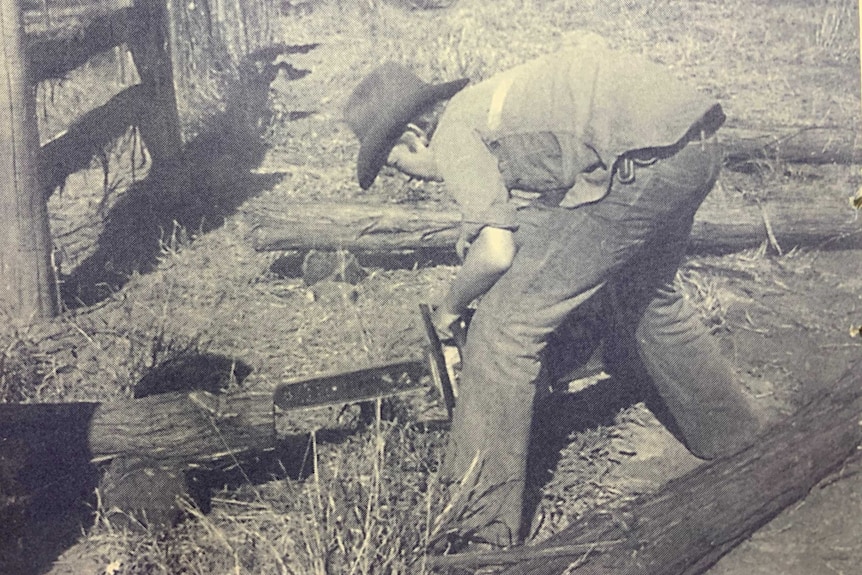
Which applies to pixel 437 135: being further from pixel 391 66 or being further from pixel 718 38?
pixel 718 38

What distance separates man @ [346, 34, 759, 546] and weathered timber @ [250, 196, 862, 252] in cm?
22

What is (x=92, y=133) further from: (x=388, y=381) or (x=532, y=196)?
(x=532, y=196)

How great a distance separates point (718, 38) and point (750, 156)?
411mm

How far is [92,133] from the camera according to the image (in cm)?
211

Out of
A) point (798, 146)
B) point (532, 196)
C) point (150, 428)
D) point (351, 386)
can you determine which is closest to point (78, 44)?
point (150, 428)

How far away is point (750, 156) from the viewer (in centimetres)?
223

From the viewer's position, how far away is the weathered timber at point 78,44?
1.99 meters

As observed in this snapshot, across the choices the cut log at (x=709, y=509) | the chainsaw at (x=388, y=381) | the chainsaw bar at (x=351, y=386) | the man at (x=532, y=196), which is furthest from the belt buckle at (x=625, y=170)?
the cut log at (x=709, y=509)

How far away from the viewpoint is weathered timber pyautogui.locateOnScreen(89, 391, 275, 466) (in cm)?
202

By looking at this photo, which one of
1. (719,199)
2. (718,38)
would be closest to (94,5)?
(718,38)

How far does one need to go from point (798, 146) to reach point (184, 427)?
2.18 metres

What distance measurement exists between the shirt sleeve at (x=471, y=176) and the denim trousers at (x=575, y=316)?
0.09m

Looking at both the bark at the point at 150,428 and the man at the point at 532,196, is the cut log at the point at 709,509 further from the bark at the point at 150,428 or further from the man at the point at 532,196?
the bark at the point at 150,428

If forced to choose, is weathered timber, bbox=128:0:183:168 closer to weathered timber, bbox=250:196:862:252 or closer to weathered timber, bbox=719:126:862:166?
weathered timber, bbox=250:196:862:252
